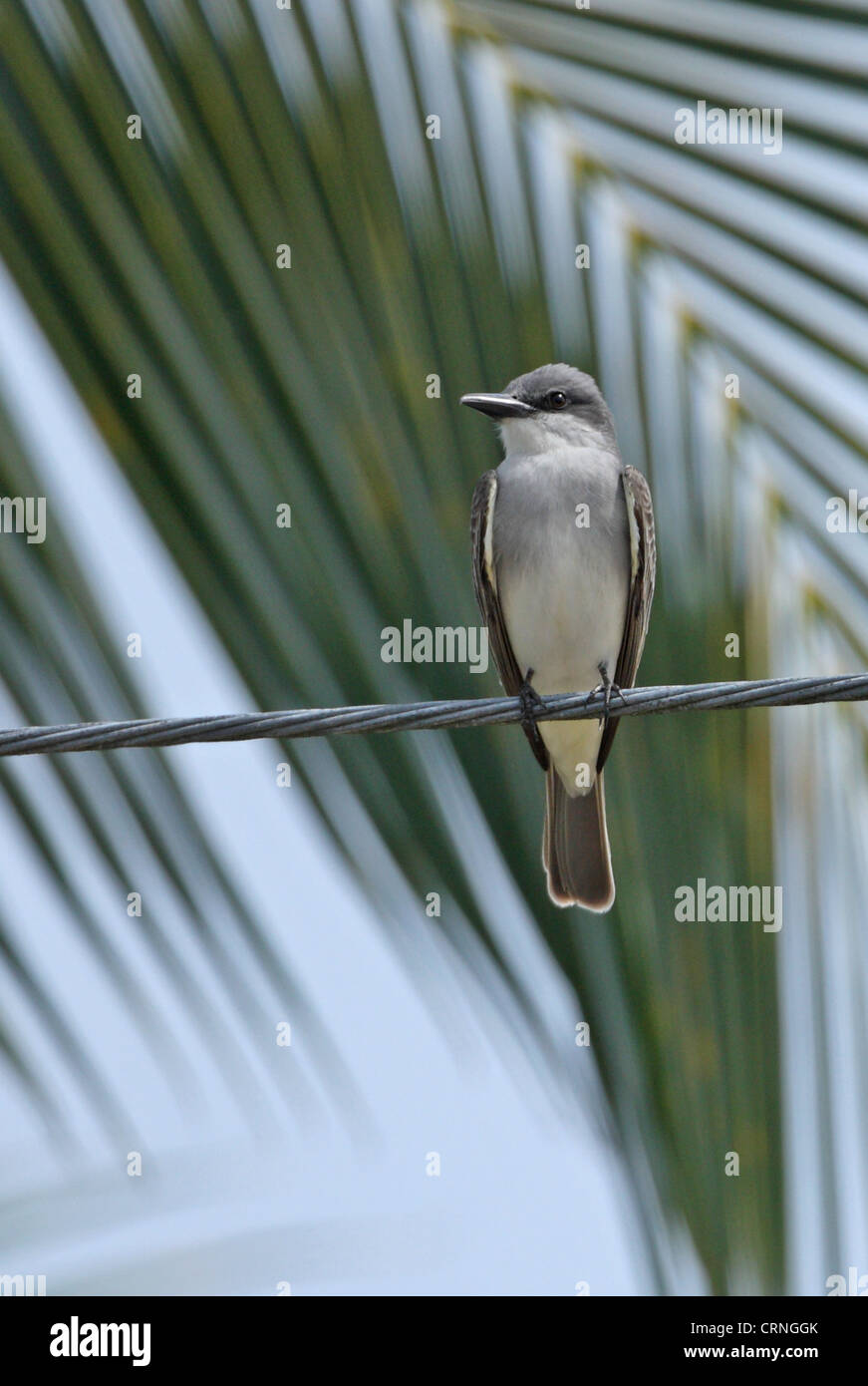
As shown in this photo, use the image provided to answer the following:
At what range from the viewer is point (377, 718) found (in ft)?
9.00

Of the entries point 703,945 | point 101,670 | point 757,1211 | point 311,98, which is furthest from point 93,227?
point 757,1211

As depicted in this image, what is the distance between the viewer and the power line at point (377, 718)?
272 cm

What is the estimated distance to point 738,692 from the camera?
2.93 metres

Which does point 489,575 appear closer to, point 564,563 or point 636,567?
point 564,563

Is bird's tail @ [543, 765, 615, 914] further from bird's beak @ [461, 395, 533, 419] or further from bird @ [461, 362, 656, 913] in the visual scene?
bird's beak @ [461, 395, 533, 419]

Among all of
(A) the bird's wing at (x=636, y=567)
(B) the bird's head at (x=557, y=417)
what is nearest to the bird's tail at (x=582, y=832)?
(A) the bird's wing at (x=636, y=567)

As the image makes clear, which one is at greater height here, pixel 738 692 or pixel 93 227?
pixel 93 227

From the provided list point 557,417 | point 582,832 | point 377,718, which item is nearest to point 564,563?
point 557,417

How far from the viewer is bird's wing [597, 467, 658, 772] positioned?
581cm

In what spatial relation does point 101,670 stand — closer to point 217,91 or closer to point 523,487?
point 217,91

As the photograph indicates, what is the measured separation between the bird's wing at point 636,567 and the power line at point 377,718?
2.76m

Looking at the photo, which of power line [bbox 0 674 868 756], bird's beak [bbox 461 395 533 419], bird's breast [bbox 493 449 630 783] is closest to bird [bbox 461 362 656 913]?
bird's breast [bbox 493 449 630 783]

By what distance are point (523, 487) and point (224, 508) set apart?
345 centimetres

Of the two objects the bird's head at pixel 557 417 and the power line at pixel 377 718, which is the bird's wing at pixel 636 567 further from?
the power line at pixel 377 718
